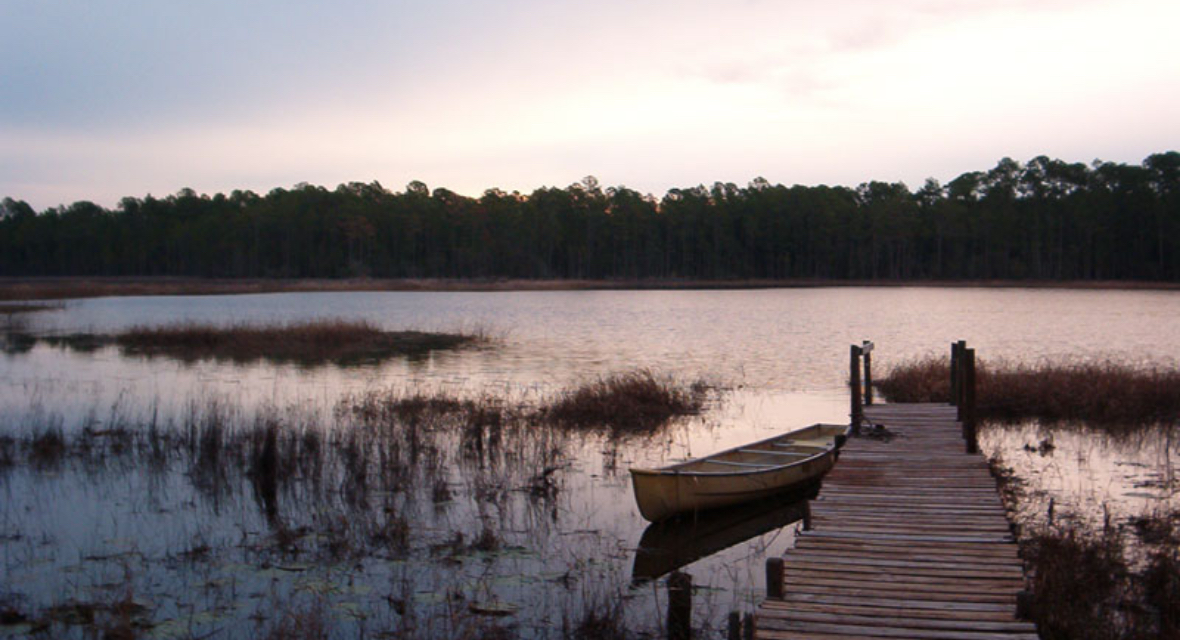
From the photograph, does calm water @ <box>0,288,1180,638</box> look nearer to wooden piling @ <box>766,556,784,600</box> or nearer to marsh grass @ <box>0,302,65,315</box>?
wooden piling @ <box>766,556,784,600</box>

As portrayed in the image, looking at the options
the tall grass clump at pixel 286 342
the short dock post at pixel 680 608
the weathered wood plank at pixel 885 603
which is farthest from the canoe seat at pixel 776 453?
the tall grass clump at pixel 286 342

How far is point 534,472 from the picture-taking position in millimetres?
12586

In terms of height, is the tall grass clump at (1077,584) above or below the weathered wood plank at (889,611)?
below

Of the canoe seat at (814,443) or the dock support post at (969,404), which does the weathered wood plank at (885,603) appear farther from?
the canoe seat at (814,443)

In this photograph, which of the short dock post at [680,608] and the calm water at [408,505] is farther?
the calm water at [408,505]

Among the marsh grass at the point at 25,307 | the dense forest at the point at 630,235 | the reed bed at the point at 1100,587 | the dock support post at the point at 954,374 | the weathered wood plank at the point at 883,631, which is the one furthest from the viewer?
the dense forest at the point at 630,235

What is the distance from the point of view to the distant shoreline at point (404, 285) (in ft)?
237

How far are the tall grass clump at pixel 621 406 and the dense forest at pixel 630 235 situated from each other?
316 feet

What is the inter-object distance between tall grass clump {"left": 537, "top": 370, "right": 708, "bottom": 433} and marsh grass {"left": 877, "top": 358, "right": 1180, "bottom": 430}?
17.7ft

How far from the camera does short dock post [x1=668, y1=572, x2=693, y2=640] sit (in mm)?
6559

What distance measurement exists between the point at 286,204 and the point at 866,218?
3183 inches

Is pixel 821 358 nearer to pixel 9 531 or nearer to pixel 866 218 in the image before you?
pixel 9 531

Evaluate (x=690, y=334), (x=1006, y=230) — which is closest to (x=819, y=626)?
(x=690, y=334)

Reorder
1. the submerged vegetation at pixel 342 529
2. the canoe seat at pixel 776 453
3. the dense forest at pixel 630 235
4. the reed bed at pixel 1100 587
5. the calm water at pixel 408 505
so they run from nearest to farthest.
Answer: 1. the reed bed at pixel 1100 587
2. the submerged vegetation at pixel 342 529
3. the calm water at pixel 408 505
4. the canoe seat at pixel 776 453
5. the dense forest at pixel 630 235
